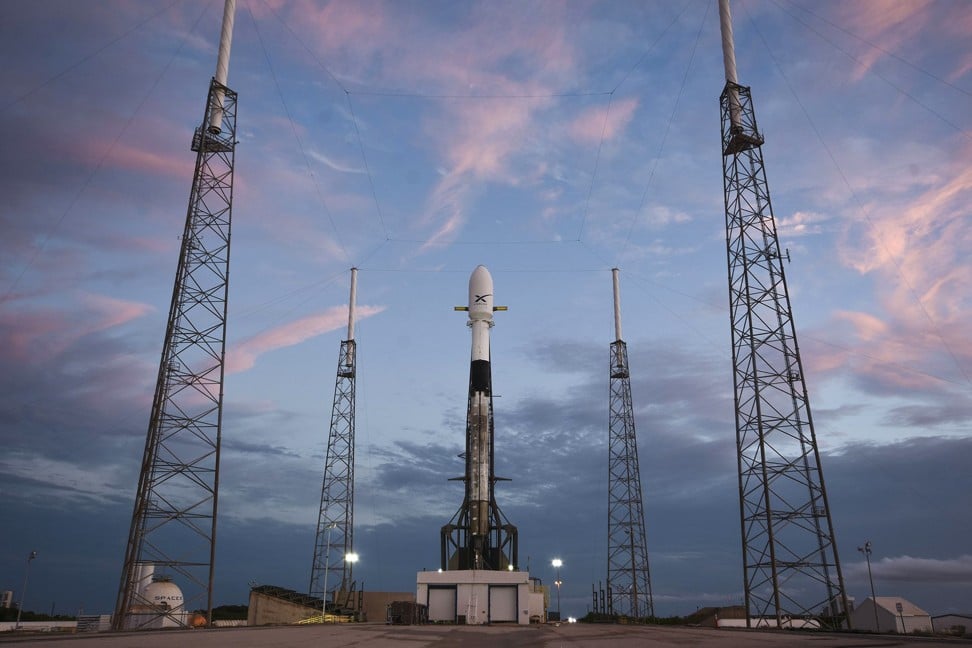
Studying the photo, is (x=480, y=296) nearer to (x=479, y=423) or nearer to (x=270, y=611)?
(x=479, y=423)

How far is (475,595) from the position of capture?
5262cm

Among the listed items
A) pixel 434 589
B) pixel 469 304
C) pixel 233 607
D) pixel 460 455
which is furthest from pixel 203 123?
pixel 233 607

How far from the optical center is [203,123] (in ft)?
139

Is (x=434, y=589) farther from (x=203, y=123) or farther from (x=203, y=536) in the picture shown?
(x=203, y=123)

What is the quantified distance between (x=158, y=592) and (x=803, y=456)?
150 ft

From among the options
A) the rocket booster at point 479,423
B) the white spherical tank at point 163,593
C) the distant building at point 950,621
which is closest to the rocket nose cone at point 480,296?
the rocket booster at point 479,423

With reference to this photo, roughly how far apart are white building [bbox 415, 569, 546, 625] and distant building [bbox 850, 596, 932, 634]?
26702 millimetres

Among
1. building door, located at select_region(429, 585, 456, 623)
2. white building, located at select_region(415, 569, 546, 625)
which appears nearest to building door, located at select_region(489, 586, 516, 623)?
white building, located at select_region(415, 569, 546, 625)

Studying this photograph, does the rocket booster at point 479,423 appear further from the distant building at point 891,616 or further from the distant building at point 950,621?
the distant building at point 950,621

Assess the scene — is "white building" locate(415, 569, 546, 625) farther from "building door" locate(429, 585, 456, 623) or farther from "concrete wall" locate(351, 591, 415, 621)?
"concrete wall" locate(351, 591, 415, 621)

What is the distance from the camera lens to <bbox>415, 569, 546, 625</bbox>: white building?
173 ft

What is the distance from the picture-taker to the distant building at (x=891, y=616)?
5570 cm

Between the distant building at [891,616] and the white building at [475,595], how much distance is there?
26.7 metres

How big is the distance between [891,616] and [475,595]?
35.0 metres
